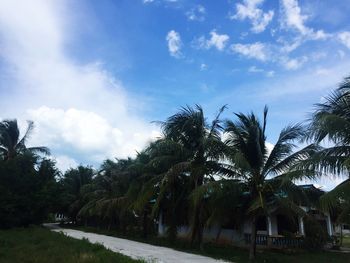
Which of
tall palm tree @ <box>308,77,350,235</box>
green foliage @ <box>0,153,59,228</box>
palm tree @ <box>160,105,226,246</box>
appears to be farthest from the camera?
green foliage @ <box>0,153,59,228</box>

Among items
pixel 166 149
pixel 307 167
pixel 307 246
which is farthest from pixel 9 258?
pixel 307 246

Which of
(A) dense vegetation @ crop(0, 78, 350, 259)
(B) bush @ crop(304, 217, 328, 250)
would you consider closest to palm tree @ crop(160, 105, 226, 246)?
(A) dense vegetation @ crop(0, 78, 350, 259)

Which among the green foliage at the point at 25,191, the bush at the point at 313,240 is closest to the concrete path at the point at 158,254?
the bush at the point at 313,240

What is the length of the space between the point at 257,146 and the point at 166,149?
5277 millimetres

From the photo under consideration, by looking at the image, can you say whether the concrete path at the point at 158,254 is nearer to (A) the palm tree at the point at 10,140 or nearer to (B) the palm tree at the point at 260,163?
(B) the palm tree at the point at 260,163

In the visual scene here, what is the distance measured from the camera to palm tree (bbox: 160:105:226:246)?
719 inches

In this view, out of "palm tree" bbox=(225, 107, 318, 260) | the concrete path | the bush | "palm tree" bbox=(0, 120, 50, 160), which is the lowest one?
the concrete path

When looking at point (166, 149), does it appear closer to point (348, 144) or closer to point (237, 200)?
point (237, 200)

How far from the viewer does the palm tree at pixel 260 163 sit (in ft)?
47.2

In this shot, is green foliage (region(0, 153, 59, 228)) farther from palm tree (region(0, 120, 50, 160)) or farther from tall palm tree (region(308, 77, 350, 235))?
tall palm tree (region(308, 77, 350, 235))

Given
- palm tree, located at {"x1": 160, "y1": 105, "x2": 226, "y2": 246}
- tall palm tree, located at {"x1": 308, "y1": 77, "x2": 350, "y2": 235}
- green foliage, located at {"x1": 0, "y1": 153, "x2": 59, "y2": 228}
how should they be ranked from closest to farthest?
tall palm tree, located at {"x1": 308, "y1": 77, "x2": 350, "y2": 235}
palm tree, located at {"x1": 160, "y1": 105, "x2": 226, "y2": 246}
green foliage, located at {"x1": 0, "y1": 153, "x2": 59, "y2": 228}

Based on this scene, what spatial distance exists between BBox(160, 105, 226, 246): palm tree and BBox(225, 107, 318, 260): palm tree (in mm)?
2132

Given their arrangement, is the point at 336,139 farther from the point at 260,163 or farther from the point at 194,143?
the point at 194,143

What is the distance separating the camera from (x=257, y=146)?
50.6 ft
